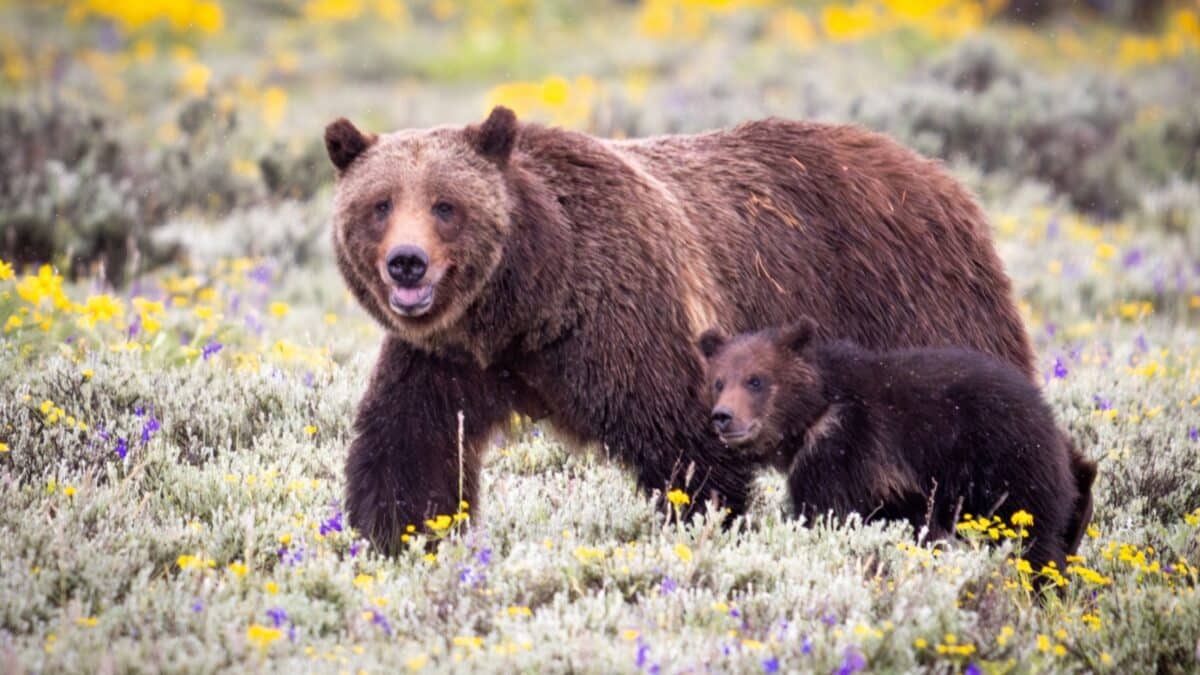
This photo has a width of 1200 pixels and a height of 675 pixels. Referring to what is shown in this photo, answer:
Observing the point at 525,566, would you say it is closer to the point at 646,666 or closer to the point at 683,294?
the point at 646,666

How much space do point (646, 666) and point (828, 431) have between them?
4.95ft

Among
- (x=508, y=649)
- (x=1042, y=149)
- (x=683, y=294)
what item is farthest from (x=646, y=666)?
(x=1042, y=149)

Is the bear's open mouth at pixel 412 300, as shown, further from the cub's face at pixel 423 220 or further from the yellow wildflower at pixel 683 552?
the yellow wildflower at pixel 683 552

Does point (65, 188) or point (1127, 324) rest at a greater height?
point (65, 188)

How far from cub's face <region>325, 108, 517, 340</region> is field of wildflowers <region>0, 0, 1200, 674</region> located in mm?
801

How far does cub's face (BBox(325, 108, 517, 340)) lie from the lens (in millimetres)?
5141

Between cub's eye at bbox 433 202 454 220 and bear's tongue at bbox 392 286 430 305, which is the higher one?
cub's eye at bbox 433 202 454 220

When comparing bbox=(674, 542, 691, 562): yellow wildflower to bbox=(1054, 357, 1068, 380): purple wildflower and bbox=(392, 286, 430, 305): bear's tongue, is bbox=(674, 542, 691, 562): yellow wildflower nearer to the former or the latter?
bbox=(392, 286, 430, 305): bear's tongue

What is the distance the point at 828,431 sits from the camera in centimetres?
530

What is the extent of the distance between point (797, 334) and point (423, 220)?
4.72 feet

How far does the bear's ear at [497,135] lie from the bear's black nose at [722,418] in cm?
120

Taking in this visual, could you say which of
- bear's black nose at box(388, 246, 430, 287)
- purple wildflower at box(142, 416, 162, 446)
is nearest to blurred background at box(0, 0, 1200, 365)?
purple wildflower at box(142, 416, 162, 446)

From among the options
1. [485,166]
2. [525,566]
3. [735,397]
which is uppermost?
[485,166]

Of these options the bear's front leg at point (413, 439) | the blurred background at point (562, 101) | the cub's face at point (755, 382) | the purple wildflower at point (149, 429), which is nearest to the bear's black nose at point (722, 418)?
the cub's face at point (755, 382)
